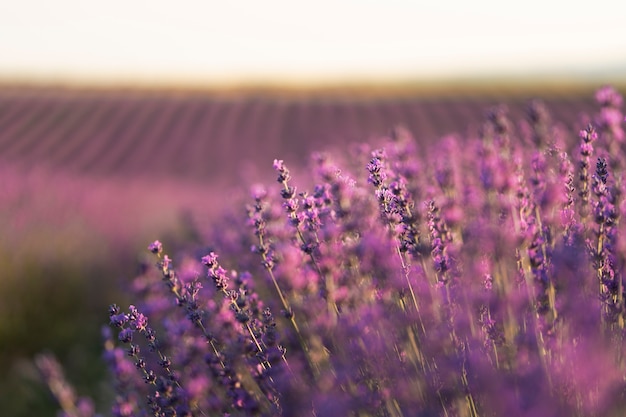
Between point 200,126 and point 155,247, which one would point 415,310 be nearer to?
point 155,247

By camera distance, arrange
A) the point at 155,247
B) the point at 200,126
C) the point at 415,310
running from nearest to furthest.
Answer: the point at 415,310 → the point at 155,247 → the point at 200,126

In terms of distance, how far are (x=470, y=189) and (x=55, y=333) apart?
4.12 metres

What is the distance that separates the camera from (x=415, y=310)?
64.6 inches

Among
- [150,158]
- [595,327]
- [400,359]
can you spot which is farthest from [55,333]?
[150,158]

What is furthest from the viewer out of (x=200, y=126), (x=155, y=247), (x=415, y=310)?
(x=200, y=126)

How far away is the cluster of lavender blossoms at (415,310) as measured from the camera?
137 centimetres

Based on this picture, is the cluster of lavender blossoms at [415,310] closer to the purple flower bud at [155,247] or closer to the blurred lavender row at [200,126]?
the purple flower bud at [155,247]

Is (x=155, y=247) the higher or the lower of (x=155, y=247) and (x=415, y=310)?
the higher

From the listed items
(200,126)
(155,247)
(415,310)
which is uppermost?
(200,126)

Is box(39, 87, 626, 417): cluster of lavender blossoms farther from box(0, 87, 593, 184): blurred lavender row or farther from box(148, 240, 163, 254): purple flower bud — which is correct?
box(0, 87, 593, 184): blurred lavender row

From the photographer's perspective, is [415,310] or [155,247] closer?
[415,310]

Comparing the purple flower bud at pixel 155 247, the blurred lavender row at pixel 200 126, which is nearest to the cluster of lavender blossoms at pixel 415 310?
the purple flower bud at pixel 155 247

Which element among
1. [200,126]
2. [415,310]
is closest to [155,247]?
[415,310]

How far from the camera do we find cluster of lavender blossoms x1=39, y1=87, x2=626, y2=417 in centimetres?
137
